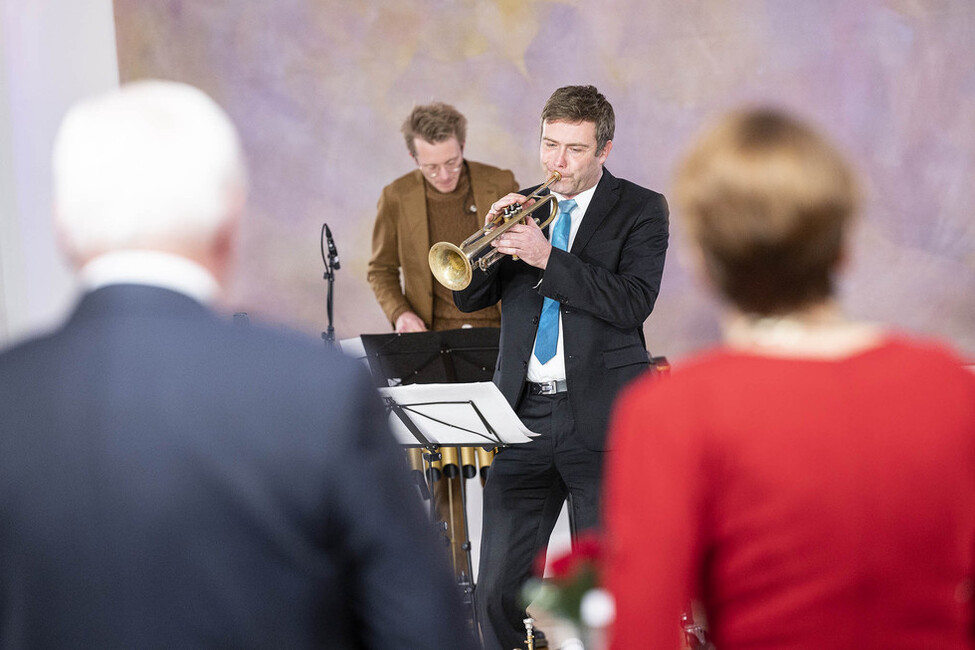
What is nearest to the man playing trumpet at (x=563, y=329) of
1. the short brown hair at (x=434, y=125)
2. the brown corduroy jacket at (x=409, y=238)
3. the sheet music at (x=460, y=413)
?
the sheet music at (x=460, y=413)

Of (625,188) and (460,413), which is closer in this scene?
(460,413)

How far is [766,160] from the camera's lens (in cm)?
127

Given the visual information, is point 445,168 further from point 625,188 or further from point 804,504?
point 804,504

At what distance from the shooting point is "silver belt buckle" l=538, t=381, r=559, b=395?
3391 millimetres

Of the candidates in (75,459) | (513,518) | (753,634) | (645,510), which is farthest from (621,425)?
(513,518)

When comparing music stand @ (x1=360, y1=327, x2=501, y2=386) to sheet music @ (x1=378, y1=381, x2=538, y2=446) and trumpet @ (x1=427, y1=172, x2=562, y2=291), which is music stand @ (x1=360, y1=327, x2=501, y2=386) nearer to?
trumpet @ (x1=427, y1=172, x2=562, y2=291)

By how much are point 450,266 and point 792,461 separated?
2.54 m

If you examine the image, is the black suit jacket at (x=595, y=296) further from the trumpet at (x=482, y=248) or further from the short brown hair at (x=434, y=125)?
the short brown hair at (x=434, y=125)

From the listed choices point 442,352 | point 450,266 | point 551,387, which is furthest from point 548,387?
point 442,352

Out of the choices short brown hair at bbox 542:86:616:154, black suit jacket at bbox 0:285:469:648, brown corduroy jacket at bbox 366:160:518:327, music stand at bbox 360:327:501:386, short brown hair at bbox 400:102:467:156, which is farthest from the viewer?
brown corduroy jacket at bbox 366:160:518:327

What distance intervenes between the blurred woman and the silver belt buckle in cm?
209

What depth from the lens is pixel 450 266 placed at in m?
3.68

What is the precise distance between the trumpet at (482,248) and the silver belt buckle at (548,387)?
0.43 metres

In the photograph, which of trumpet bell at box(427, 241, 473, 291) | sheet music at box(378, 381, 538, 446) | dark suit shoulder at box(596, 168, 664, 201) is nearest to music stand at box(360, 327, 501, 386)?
trumpet bell at box(427, 241, 473, 291)
